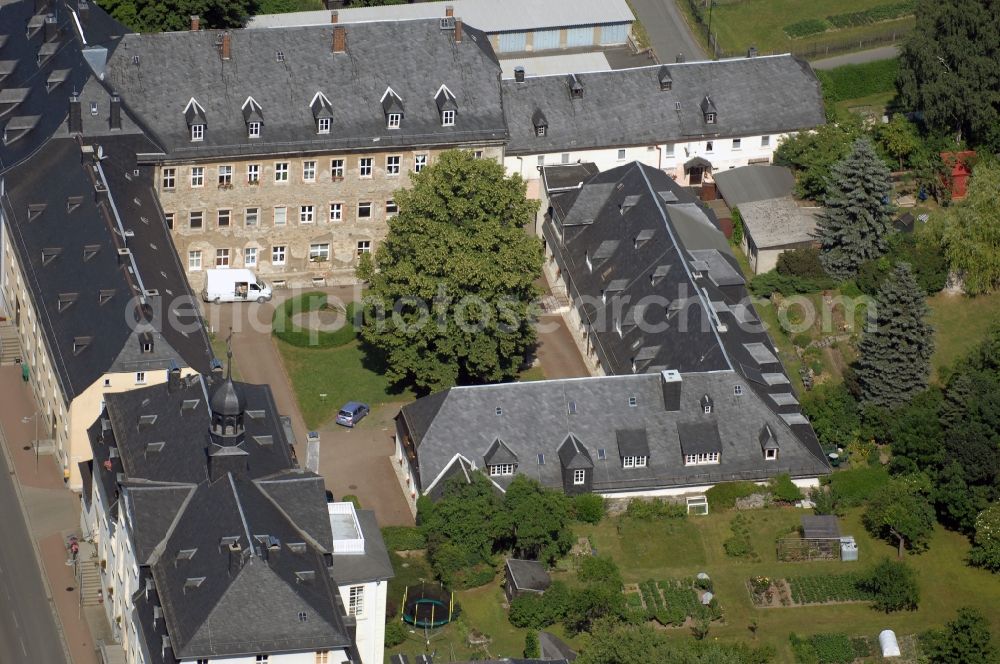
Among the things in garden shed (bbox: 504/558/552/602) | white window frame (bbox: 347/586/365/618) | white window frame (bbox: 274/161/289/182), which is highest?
white window frame (bbox: 274/161/289/182)

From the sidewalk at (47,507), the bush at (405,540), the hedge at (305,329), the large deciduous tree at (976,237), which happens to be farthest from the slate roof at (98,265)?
the large deciduous tree at (976,237)

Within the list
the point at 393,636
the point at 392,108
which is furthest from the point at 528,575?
the point at 392,108

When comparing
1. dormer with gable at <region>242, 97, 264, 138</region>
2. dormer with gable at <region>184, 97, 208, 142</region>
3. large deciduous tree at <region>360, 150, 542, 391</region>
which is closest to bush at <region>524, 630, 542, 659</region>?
large deciduous tree at <region>360, 150, 542, 391</region>

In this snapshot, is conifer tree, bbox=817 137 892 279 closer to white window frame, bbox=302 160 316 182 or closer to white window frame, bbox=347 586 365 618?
white window frame, bbox=302 160 316 182

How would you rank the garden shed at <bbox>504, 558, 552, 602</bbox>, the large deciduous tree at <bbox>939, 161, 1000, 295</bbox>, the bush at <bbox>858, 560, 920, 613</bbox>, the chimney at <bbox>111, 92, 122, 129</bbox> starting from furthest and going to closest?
1. the large deciduous tree at <bbox>939, 161, 1000, 295</bbox>
2. the chimney at <bbox>111, 92, 122, 129</bbox>
3. the bush at <bbox>858, 560, 920, 613</bbox>
4. the garden shed at <bbox>504, 558, 552, 602</bbox>

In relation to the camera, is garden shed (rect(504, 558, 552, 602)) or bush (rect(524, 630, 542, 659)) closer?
bush (rect(524, 630, 542, 659))

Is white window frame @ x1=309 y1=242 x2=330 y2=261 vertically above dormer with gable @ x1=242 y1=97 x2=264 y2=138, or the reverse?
dormer with gable @ x1=242 y1=97 x2=264 y2=138

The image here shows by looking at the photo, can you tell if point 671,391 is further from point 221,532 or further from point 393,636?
point 221,532
